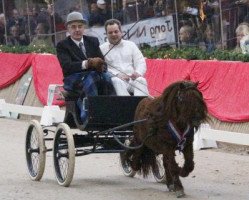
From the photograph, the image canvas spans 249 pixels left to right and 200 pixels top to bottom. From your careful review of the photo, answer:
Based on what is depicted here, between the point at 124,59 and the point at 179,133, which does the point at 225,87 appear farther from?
the point at 179,133

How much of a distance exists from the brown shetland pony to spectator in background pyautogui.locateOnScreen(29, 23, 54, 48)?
11.7m

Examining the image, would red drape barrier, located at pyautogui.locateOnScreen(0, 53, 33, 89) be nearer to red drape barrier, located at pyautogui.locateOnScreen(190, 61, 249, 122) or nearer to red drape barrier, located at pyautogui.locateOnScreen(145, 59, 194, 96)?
red drape barrier, located at pyautogui.locateOnScreen(145, 59, 194, 96)

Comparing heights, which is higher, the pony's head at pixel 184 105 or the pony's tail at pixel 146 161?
the pony's head at pixel 184 105

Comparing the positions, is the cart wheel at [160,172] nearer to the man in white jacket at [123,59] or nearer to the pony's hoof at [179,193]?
the man in white jacket at [123,59]

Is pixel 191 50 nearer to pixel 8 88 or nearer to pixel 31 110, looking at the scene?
pixel 31 110

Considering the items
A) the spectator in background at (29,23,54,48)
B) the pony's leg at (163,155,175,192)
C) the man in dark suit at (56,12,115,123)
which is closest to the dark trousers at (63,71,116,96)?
the man in dark suit at (56,12,115,123)

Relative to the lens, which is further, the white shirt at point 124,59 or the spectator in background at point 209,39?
the spectator in background at point 209,39

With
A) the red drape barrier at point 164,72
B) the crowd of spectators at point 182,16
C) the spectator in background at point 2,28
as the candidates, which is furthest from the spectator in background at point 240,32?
the spectator in background at point 2,28

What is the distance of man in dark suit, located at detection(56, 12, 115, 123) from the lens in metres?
11.3

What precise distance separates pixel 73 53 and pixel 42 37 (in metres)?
11.0

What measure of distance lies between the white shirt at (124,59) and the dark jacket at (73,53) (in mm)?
197

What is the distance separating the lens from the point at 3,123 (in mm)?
19719

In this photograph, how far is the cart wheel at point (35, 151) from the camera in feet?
37.9

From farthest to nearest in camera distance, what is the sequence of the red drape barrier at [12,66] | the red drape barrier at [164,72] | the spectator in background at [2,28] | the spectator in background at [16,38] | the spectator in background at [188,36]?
the spectator in background at [2,28] → the spectator in background at [16,38] → the red drape barrier at [12,66] → the spectator in background at [188,36] → the red drape barrier at [164,72]
